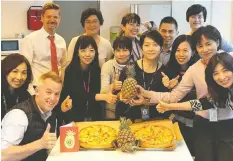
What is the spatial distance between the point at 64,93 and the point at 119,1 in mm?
2664

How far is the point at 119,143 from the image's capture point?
2016 millimetres

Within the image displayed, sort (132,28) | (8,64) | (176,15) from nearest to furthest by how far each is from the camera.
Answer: (8,64), (132,28), (176,15)

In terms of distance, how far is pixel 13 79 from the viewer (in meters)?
2.23

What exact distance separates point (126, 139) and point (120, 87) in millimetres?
669

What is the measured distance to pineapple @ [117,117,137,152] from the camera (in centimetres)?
198

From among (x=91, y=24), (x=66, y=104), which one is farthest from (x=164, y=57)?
(x=66, y=104)

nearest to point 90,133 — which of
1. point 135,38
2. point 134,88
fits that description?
point 134,88

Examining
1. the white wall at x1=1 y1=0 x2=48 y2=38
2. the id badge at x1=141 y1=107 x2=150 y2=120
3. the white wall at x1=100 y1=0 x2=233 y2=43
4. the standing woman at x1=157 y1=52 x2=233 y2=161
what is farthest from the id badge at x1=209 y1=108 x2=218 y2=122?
the white wall at x1=1 y1=0 x2=48 y2=38

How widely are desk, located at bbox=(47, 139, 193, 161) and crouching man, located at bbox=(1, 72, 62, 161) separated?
12 centimetres

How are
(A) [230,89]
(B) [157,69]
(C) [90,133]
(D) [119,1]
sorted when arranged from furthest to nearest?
1. (D) [119,1]
2. (B) [157,69]
3. (A) [230,89]
4. (C) [90,133]

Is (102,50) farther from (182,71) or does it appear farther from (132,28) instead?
(182,71)

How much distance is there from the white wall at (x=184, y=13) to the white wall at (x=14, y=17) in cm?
115

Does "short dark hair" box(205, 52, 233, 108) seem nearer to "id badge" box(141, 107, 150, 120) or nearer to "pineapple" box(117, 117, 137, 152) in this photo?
"id badge" box(141, 107, 150, 120)

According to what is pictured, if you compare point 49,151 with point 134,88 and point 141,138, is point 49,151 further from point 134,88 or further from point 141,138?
point 134,88
